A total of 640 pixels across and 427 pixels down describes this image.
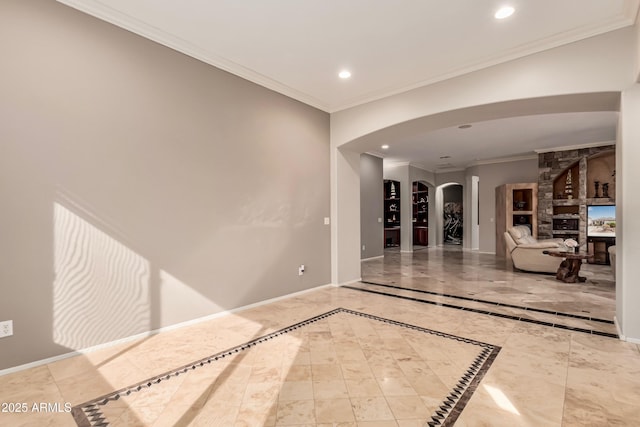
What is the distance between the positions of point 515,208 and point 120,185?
9.94 metres

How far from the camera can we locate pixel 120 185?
305 cm

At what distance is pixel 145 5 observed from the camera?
2.87m

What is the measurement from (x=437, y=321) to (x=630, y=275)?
5.95 feet

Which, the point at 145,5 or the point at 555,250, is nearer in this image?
the point at 145,5

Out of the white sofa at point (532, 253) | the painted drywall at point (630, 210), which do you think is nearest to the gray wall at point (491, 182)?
the white sofa at point (532, 253)

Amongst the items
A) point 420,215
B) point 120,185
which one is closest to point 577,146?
point 420,215

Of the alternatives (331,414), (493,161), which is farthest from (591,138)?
(331,414)

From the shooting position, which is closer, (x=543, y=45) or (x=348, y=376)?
(x=348, y=376)

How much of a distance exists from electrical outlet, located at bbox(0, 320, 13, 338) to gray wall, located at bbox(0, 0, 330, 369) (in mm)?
34

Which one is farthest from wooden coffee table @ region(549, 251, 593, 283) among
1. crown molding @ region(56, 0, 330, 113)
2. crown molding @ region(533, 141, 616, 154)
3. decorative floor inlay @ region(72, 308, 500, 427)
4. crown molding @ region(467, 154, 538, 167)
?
crown molding @ region(56, 0, 330, 113)

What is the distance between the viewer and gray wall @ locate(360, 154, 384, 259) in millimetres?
8594

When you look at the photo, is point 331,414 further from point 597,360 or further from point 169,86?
point 169,86

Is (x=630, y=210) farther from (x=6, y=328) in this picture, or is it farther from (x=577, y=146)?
(x=577, y=146)

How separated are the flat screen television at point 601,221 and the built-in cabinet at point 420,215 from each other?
515cm
